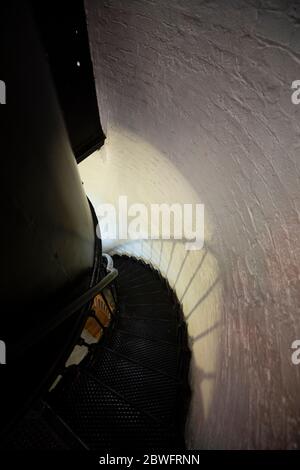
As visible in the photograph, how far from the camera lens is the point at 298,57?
756 millimetres

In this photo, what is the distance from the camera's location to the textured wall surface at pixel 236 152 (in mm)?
903

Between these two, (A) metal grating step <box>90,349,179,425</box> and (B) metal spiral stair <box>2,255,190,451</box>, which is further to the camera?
(A) metal grating step <box>90,349,179,425</box>

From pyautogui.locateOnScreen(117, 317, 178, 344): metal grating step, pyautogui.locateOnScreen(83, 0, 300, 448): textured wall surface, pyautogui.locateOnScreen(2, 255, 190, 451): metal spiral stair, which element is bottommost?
pyautogui.locateOnScreen(2, 255, 190, 451): metal spiral stair

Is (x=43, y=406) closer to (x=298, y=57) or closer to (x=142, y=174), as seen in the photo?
(x=142, y=174)

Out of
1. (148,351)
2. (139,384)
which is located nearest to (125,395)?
(139,384)

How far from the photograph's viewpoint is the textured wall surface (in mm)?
903

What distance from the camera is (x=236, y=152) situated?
4.10 ft

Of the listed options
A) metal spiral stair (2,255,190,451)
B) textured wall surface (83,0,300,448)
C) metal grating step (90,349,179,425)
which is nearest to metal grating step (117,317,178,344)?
metal spiral stair (2,255,190,451)

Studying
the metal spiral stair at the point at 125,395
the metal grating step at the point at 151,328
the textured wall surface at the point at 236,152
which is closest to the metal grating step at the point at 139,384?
the metal spiral stair at the point at 125,395

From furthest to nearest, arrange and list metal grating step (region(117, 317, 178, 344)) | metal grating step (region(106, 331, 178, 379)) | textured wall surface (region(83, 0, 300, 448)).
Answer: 1. metal grating step (region(117, 317, 178, 344))
2. metal grating step (region(106, 331, 178, 379))
3. textured wall surface (region(83, 0, 300, 448))

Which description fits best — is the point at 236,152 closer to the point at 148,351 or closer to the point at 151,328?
the point at 148,351

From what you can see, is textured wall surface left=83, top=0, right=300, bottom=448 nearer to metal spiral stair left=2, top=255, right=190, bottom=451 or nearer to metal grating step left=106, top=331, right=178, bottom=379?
metal spiral stair left=2, top=255, right=190, bottom=451

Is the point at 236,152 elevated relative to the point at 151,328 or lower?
elevated

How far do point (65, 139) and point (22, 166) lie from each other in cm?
68
